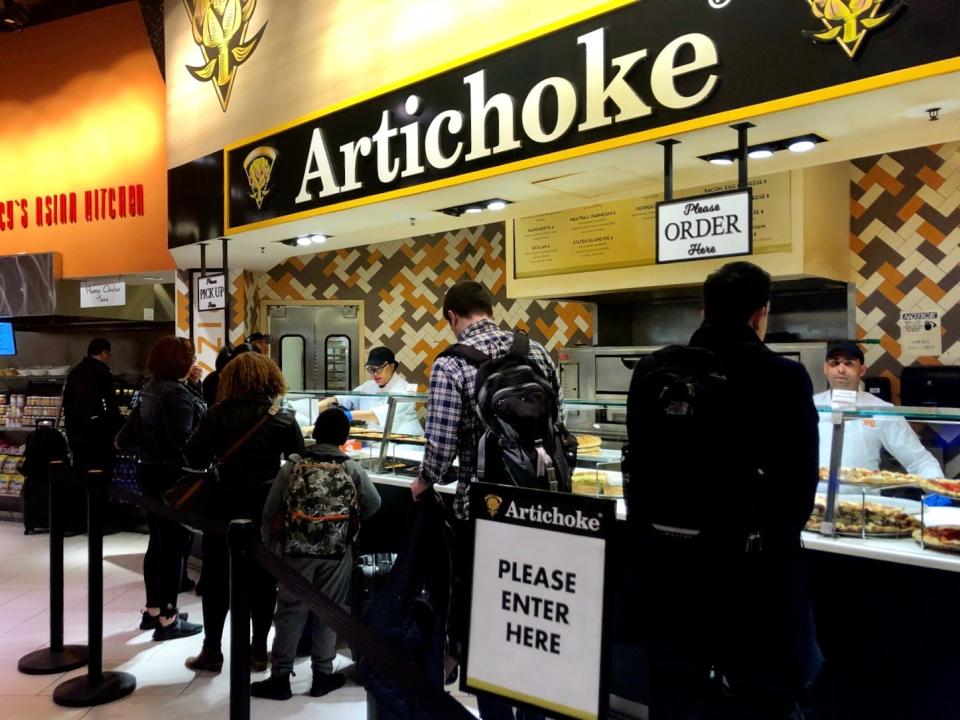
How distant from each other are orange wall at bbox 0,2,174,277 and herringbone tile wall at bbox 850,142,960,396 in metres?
6.13

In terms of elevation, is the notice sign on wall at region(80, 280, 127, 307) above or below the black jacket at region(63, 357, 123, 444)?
above

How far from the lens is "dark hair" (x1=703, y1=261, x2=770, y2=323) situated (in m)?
2.06

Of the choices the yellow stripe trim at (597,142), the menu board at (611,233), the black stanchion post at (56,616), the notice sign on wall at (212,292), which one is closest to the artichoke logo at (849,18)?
the yellow stripe trim at (597,142)

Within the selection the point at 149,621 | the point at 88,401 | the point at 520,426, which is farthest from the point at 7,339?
the point at 520,426

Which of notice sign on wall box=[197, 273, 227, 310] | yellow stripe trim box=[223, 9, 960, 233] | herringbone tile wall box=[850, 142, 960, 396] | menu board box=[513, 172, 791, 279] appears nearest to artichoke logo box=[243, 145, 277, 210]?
yellow stripe trim box=[223, 9, 960, 233]

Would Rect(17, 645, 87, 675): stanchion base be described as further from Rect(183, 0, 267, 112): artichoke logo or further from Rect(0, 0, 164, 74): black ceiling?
Rect(0, 0, 164, 74): black ceiling

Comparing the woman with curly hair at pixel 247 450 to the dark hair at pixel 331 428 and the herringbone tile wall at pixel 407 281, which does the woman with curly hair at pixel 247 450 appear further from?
the herringbone tile wall at pixel 407 281

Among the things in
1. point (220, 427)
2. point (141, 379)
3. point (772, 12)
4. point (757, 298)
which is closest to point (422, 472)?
point (220, 427)

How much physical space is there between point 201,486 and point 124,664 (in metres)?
1.07

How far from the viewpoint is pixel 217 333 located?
7559 mm

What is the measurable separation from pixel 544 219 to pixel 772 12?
3424 mm

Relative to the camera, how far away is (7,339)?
8570mm

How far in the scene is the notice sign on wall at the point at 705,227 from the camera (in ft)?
11.7

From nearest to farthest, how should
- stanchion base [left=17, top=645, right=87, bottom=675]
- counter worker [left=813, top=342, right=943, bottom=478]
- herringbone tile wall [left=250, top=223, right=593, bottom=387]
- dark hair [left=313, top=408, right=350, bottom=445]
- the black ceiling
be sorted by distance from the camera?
counter worker [left=813, top=342, right=943, bottom=478] → dark hair [left=313, top=408, right=350, bottom=445] → stanchion base [left=17, top=645, right=87, bottom=675] → the black ceiling → herringbone tile wall [left=250, top=223, right=593, bottom=387]
